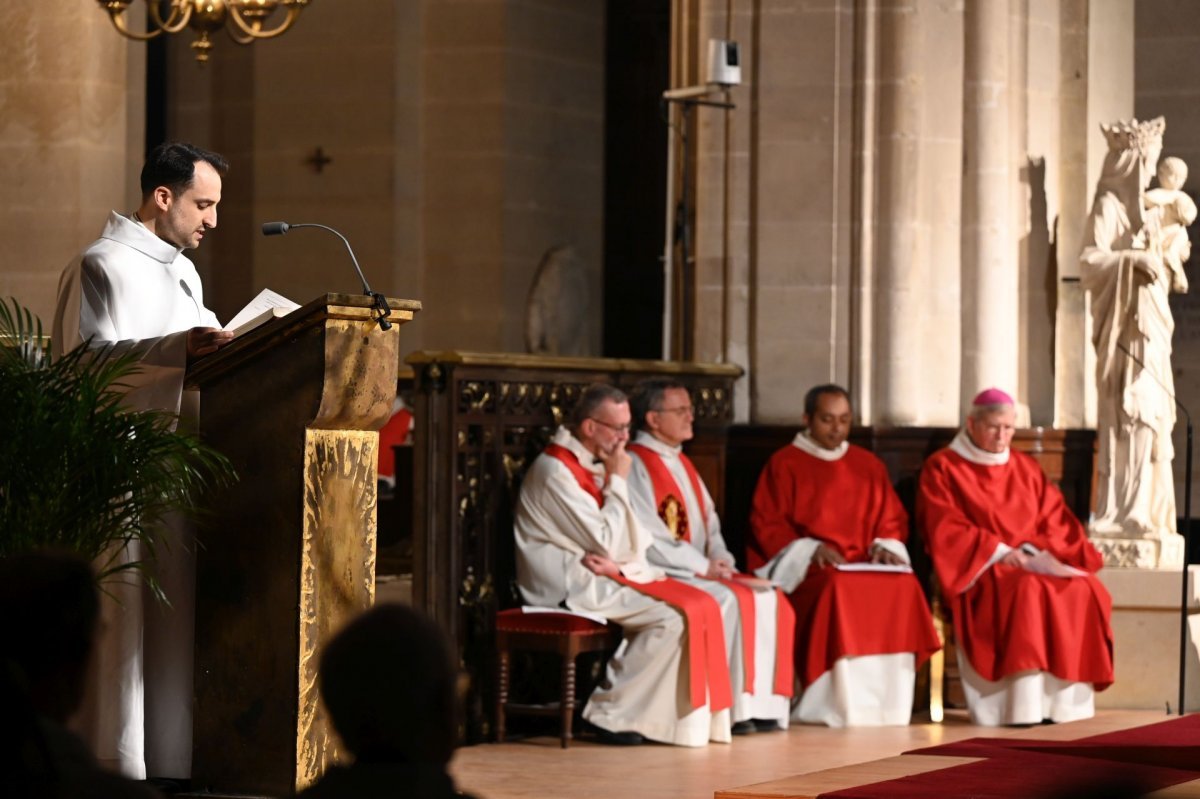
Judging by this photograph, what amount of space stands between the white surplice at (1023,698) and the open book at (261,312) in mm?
4839

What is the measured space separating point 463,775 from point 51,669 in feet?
16.7

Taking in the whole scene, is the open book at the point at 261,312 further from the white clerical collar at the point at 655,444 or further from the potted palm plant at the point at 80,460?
the white clerical collar at the point at 655,444

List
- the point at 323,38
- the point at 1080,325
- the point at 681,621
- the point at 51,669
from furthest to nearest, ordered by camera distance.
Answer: the point at 323,38 < the point at 1080,325 < the point at 681,621 < the point at 51,669

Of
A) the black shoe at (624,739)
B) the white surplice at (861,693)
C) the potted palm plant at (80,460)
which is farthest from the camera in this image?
the white surplice at (861,693)

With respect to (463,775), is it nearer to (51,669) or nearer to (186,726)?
A: (186,726)

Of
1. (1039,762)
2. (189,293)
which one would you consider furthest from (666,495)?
(189,293)

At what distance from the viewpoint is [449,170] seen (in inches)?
523

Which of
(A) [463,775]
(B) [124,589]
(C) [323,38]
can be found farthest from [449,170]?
(B) [124,589]

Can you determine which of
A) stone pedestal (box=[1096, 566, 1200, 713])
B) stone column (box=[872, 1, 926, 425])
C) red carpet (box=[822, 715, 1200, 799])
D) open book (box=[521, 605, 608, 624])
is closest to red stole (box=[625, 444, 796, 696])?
open book (box=[521, 605, 608, 624])

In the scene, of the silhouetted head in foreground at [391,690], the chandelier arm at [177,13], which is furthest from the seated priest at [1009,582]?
the silhouetted head in foreground at [391,690]

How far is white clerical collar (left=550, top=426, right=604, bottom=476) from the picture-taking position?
8742 millimetres

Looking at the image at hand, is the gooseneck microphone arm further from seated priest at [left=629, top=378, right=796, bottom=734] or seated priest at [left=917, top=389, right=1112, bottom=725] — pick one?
seated priest at [left=629, top=378, right=796, bottom=734]

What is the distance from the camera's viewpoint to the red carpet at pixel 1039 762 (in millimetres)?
5293

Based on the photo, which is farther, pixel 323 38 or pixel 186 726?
pixel 323 38
